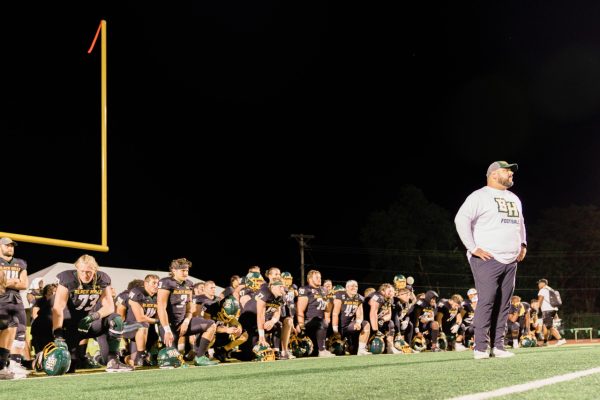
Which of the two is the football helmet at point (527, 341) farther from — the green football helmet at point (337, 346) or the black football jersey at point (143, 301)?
the black football jersey at point (143, 301)

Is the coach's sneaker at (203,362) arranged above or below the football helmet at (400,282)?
below

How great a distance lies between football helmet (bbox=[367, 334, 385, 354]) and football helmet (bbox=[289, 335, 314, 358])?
1.23m

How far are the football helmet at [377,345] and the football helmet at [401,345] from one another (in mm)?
521

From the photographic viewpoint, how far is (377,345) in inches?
526

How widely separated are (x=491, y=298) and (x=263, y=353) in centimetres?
501

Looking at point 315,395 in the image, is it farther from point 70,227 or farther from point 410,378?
point 70,227

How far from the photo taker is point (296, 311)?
13.5 metres

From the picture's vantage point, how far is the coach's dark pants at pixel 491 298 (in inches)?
268

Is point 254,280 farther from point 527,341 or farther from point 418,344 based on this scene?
point 527,341

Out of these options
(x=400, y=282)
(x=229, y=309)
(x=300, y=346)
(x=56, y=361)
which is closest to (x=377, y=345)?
(x=300, y=346)

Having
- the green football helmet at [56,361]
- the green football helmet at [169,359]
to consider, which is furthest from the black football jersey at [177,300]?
the green football helmet at [56,361]

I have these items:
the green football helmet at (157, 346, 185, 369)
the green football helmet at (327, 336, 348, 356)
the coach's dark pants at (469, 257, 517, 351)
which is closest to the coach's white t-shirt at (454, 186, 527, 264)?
the coach's dark pants at (469, 257, 517, 351)

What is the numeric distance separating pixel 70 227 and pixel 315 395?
876cm

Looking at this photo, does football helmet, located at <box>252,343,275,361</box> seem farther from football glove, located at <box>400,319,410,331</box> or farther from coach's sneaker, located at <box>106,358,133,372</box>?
football glove, located at <box>400,319,410,331</box>
